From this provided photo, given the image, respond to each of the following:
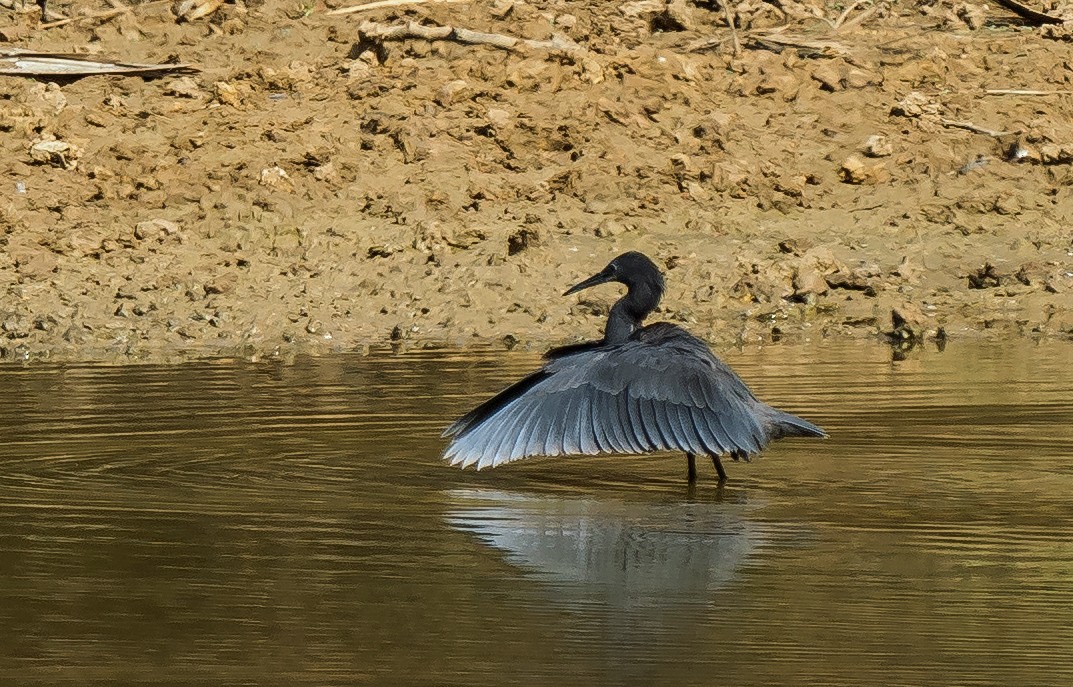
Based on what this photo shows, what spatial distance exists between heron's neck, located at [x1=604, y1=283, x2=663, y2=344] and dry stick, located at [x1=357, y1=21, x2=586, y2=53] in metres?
7.08

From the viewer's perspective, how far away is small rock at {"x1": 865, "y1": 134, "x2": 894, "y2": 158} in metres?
15.3

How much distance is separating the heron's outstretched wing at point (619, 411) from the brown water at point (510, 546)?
0.55ft

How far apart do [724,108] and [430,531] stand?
388 inches

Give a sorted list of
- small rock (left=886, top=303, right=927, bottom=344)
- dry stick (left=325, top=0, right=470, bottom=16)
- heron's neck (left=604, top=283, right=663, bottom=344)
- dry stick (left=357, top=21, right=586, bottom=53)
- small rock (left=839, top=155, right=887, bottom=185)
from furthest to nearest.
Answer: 1. dry stick (left=325, top=0, right=470, bottom=16)
2. dry stick (left=357, top=21, right=586, bottom=53)
3. small rock (left=839, top=155, right=887, bottom=185)
4. small rock (left=886, top=303, right=927, bottom=344)
5. heron's neck (left=604, top=283, right=663, bottom=344)

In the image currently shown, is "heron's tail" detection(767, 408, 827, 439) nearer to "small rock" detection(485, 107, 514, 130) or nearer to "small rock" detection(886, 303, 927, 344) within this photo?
"small rock" detection(886, 303, 927, 344)

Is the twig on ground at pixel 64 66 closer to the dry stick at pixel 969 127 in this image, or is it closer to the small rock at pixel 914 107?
the small rock at pixel 914 107

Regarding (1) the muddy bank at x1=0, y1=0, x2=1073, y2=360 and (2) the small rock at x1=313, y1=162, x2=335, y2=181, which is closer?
(1) the muddy bank at x1=0, y1=0, x2=1073, y2=360

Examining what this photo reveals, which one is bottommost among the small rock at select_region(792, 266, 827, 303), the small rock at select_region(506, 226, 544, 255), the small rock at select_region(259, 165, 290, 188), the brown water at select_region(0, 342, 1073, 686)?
the brown water at select_region(0, 342, 1073, 686)

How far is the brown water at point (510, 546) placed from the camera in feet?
15.3

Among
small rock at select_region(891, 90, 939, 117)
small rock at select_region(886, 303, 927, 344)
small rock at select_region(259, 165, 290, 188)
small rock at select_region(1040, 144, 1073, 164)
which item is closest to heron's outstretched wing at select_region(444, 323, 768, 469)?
small rock at select_region(886, 303, 927, 344)

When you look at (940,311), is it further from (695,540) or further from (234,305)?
(695,540)

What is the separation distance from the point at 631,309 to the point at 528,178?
5.90m

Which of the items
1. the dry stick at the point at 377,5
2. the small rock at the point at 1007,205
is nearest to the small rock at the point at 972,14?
the small rock at the point at 1007,205

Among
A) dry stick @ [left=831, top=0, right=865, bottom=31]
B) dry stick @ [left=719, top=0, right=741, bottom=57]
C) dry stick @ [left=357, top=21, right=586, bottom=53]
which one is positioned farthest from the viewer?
dry stick @ [left=831, top=0, right=865, bottom=31]
